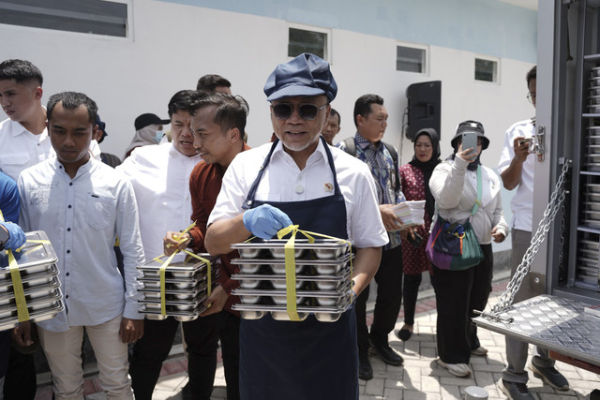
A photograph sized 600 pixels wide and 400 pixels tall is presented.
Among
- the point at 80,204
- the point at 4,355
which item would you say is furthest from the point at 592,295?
the point at 4,355

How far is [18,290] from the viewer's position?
1.78 meters

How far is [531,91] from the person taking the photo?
12.9 feet

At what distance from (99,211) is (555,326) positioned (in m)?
2.43

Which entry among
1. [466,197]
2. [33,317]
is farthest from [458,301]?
[33,317]

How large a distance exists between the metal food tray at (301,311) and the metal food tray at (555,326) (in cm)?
93

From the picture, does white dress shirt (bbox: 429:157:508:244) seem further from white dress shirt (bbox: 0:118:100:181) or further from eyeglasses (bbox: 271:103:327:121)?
white dress shirt (bbox: 0:118:100:181)

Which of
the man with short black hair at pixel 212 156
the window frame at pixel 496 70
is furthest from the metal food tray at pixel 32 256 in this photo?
the window frame at pixel 496 70

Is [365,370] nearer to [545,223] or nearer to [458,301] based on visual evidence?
[458,301]

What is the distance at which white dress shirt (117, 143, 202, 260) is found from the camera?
3109mm

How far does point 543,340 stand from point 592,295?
0.79 metres

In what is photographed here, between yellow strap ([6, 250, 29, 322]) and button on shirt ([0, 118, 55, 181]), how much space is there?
164 centimetres

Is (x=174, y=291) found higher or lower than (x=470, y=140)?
lower

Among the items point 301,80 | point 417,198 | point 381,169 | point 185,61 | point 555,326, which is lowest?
point 555,326

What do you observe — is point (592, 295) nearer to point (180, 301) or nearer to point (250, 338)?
point (250, 338)
